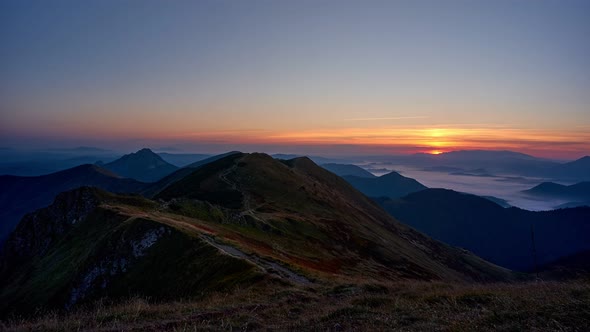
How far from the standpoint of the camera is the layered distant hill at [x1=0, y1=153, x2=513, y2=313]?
34.2 m

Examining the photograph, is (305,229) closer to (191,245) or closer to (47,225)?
(191,245)

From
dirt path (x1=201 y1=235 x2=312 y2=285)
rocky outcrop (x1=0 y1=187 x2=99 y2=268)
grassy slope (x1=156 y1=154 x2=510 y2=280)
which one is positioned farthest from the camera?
rocky outcrop (x1=0 y1=187 x2=99 y2=268)

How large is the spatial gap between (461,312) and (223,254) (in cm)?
2523

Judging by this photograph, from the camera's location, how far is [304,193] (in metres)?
126

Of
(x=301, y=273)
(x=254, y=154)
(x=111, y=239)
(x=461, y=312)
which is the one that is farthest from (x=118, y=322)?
(x=254, y=154)

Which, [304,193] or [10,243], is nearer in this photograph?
[10,243]

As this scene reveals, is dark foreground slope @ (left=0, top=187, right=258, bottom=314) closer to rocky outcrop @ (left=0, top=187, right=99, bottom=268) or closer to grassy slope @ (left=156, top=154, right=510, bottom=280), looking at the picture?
grassy slope @ (left=156, top=154, right=510, bottom=280)

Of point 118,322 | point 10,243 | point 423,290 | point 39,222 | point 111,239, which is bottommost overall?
point 10,243

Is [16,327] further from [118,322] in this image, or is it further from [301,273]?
[301,273]

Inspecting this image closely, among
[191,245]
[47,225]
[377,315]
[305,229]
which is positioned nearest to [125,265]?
[191,245]

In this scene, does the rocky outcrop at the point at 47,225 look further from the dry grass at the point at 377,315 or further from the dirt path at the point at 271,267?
the dry grass at the point at 377,315

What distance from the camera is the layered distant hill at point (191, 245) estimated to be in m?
34.2

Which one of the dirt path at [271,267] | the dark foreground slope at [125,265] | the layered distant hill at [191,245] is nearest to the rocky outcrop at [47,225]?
the layered distant hill at [191,245]

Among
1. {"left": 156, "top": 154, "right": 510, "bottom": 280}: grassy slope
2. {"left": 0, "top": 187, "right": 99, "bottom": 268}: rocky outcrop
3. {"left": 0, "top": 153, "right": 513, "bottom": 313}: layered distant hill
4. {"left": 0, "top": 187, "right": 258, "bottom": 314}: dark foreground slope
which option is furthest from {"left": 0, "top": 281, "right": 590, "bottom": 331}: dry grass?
{"left": 0, "top": 187, "right": 99, "bottom": 268}: rocky outcrop
